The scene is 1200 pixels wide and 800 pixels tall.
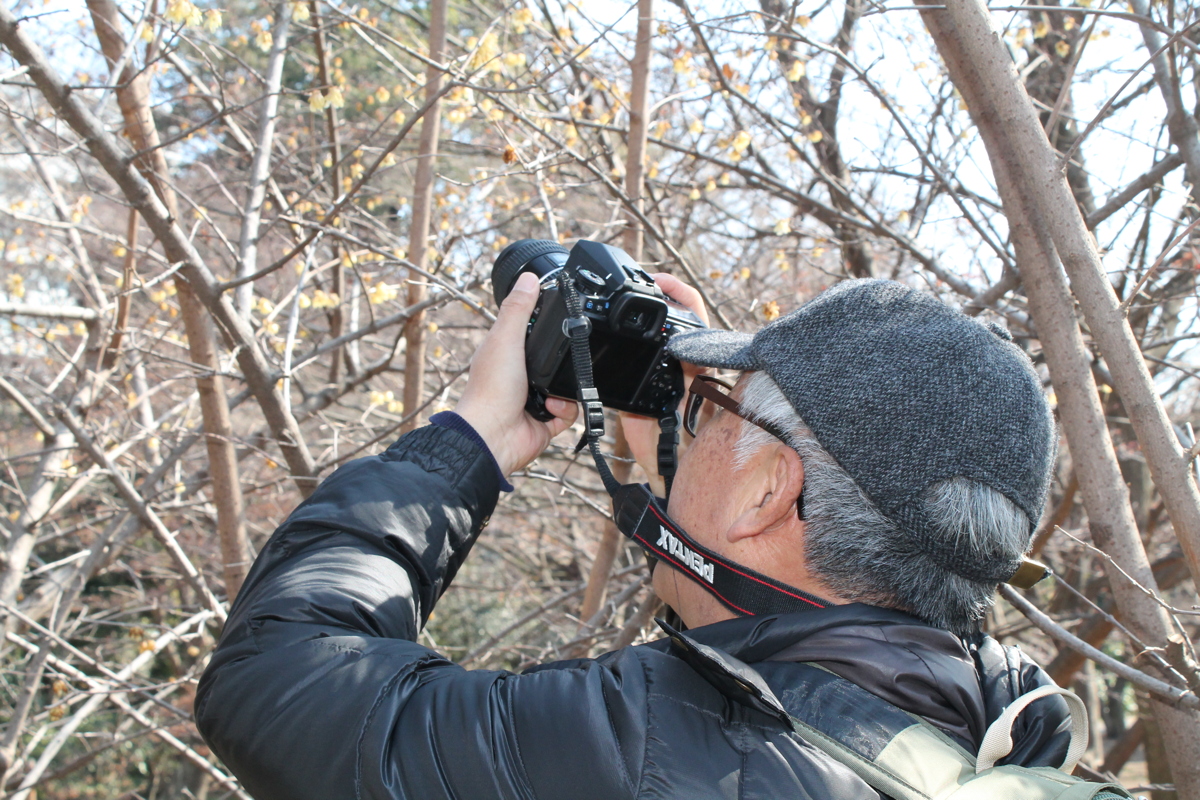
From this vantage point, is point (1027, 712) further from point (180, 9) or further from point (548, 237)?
point (548, 237)

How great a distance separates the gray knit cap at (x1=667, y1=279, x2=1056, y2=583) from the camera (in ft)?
3.31

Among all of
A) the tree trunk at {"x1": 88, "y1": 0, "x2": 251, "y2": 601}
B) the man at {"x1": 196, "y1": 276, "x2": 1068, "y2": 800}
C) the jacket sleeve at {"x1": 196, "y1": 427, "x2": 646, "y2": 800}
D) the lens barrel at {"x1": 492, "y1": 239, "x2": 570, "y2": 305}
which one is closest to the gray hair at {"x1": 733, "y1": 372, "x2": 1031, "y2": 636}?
the man at {"x1": 196, "y1": 276, "x2": 1068, "y2": 800}

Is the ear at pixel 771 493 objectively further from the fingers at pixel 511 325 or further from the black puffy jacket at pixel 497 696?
the fingers at pixel 511 325

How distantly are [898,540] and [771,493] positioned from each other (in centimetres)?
17

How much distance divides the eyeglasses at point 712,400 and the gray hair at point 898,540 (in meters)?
0.06

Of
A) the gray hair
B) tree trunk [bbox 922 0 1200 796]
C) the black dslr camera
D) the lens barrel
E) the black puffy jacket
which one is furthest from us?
tree trunk [bbox 922 0 1200 796]

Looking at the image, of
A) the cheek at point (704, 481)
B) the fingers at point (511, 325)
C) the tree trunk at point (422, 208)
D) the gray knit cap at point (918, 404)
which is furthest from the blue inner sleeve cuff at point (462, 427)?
the tree trunk at point (422, 208)

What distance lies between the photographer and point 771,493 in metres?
1.13

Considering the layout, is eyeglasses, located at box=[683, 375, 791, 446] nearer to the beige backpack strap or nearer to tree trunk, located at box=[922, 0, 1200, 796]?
the beige backpack strap

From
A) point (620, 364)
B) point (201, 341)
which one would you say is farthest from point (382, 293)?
point (620, 364)

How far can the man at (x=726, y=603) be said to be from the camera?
34.0 inches

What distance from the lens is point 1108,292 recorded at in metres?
1.51

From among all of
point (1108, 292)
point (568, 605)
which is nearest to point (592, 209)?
point (568, 605)

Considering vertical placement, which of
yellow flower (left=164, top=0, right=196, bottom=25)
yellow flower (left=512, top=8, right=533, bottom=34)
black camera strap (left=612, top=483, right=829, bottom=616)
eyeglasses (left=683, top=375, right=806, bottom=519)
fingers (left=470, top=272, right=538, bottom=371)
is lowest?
black camera strap (left=612, top=483, right=829, bottom=616)
